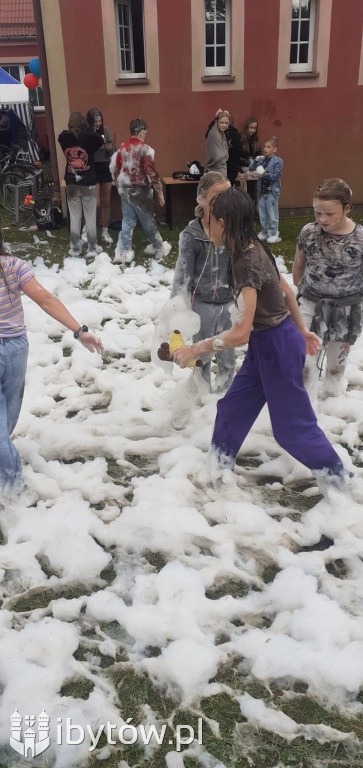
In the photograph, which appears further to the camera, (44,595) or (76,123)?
Answer: (76,123)

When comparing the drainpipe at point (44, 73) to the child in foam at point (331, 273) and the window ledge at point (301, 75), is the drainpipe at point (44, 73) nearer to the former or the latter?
the window ledge at point (301, 75)

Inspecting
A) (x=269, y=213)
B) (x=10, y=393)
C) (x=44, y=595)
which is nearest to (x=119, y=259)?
(x=269, y=213)

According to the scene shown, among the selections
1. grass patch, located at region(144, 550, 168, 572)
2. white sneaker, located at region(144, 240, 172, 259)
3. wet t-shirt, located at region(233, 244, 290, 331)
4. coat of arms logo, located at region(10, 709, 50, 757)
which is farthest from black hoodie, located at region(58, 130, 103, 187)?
coat of arms logo, located at region(10, 709, 50, 757)

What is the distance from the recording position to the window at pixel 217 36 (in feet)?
34.0

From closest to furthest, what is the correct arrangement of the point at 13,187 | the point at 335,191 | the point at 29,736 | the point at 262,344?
the point at 29,736
the point at 262,344
the point at 335,191
the point at 13,187

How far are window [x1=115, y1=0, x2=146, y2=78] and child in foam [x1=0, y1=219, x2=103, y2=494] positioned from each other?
8.41 m

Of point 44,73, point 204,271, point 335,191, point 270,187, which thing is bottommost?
point 270,187

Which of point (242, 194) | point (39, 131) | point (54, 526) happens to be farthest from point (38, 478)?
point (39, 131)

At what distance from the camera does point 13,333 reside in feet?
10.9

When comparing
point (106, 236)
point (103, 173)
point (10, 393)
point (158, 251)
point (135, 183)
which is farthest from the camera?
point (106, 236)

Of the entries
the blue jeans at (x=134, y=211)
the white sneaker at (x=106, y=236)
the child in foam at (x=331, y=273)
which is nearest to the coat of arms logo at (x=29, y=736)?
the child in foam at (x=331, y=273)

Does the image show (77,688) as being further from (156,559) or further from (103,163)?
(103,163)

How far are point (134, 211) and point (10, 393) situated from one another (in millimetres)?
5468

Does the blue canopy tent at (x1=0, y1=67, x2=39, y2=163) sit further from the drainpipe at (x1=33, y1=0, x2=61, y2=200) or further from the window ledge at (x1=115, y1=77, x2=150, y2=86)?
the window ledge at (x1=115, y1=77, x2=150, y2=86)
